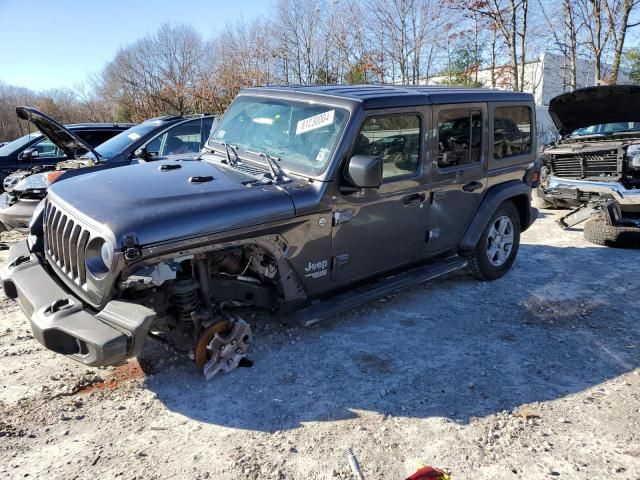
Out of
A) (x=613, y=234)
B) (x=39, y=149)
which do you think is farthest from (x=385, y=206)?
(x=39, y=149)

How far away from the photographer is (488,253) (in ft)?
17.3

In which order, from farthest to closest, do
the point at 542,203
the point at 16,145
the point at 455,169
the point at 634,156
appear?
1. the point at 16,145
2. the point at 542,203
3. the point at 634,156
4. the point at 455,169

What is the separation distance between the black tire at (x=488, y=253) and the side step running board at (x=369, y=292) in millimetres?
216

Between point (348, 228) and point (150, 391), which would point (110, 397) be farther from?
point (348, 228)

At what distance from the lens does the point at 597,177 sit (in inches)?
289

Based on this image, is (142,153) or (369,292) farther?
(142,153)

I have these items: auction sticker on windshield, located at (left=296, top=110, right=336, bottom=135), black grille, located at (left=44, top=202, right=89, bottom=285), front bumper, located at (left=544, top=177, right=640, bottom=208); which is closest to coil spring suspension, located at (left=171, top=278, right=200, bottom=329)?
black grille, located at (left=44, top=202, right=89, bottom=285)

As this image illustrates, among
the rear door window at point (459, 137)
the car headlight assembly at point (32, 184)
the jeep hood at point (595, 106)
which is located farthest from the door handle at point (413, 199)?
the car headlight assembly at point (32, 184)

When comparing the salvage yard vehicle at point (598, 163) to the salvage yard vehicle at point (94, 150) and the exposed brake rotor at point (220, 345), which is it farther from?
the salvage yard vehicle at point (94, 150)

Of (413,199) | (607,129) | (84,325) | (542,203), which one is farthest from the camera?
(542,203)

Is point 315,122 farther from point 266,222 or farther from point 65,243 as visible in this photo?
point 65,243

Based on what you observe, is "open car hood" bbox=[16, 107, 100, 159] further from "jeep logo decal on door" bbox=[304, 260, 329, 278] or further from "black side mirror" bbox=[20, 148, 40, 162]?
"jeep logo decal on door" bbox=[304, 260, 329, 278]

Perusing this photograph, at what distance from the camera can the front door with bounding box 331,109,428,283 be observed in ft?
12.3

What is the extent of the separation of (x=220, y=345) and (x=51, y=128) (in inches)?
162
